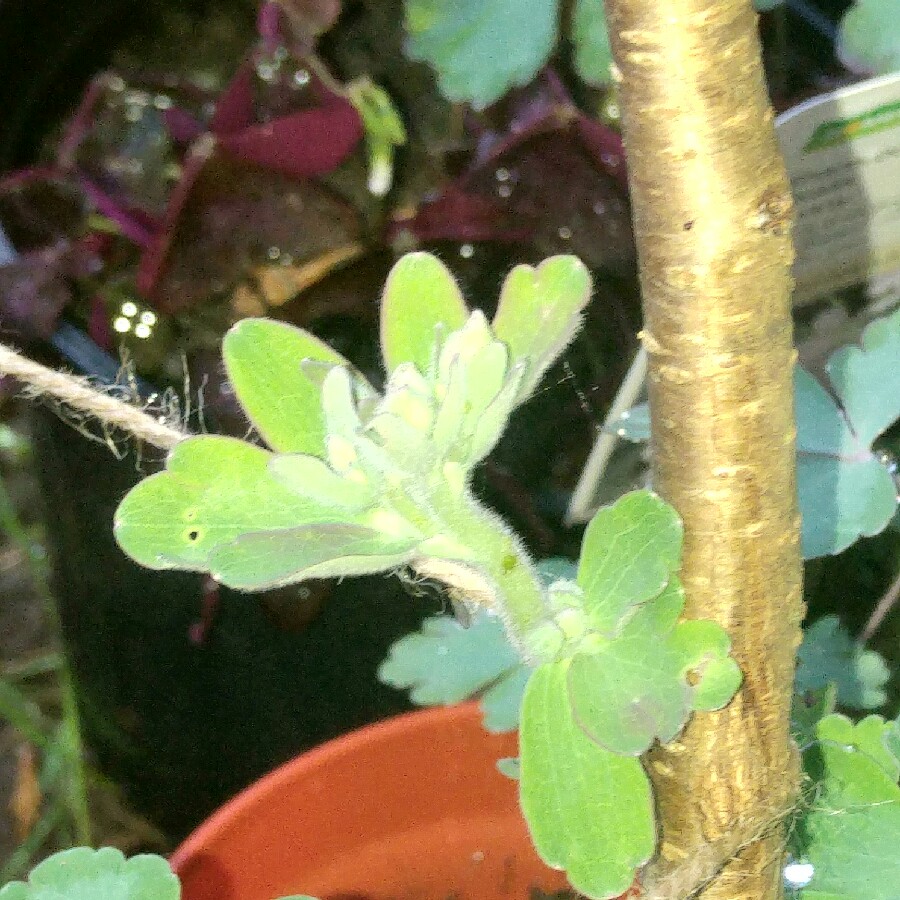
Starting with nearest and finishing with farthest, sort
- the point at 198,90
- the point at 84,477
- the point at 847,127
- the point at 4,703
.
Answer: the point at 847,127
the point at 84,477
the point at 198,90
the point at 4,703

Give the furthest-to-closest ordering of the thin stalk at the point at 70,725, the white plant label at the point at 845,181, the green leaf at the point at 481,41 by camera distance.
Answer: the thin stalk at the point at 70,725 → the green leaf at the point at 481,41 → the white plant label at the point at 845,181

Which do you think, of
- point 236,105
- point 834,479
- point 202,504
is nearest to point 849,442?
point 834,479

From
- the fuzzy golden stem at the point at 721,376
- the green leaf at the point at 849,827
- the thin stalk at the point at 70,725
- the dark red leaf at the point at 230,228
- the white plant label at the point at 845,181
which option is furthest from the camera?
the thin stalk at the point at 70,725

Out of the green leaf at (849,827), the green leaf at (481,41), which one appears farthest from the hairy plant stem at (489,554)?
the green leaf at (481,41)

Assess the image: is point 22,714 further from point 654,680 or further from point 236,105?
point 654,680

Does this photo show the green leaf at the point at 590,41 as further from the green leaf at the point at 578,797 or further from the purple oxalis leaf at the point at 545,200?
the green leaf at the point at 578,797

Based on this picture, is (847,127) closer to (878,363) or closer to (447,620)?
(878,363)

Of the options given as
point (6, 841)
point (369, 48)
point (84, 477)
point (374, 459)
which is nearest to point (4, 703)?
point (6, 841)
